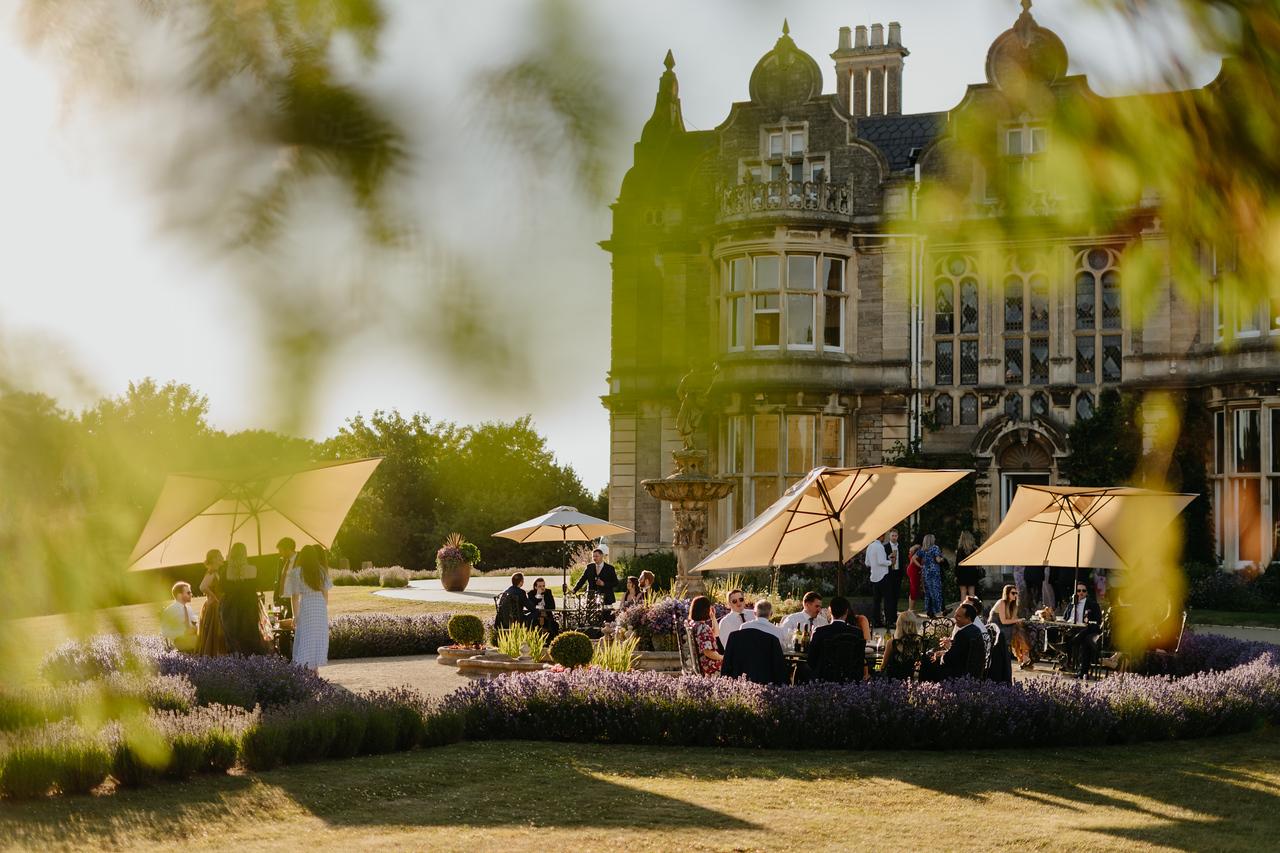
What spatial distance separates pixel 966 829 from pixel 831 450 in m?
21.6

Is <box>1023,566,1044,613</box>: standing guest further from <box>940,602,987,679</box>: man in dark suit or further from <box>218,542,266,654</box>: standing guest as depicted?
<box>218,542,266,654</box>: standing guest

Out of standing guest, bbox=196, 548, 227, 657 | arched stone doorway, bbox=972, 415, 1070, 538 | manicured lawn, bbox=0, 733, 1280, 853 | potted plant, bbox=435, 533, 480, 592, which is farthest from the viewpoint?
potted plant, bbox=435, 533, 480, 592

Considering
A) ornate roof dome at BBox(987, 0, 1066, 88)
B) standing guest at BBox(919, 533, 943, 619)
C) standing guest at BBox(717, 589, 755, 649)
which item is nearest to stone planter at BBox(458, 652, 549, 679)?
standing guest at BBox(717, 589, 755, 649)

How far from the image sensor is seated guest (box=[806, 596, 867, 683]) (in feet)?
41.8

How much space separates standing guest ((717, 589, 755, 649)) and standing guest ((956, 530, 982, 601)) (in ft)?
23.0

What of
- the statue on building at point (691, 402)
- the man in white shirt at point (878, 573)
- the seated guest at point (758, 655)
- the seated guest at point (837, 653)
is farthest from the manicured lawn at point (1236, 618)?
the seated guest at point (758, 655)

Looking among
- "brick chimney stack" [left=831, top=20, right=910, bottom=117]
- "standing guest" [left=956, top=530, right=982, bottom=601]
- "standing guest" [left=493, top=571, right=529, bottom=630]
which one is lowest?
"standing guest" [left=493, top=571, right=529, bottom=630]

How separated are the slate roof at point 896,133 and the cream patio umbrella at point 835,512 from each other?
17.6 metres

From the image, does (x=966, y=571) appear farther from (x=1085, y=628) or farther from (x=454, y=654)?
(x=454, y=654)

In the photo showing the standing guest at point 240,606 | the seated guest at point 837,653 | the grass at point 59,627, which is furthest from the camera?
the standing guest at point 240,606

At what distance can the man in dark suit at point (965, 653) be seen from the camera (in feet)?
42.6

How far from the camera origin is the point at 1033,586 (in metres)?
24.3

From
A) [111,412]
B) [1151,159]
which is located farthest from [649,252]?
[1151,159]

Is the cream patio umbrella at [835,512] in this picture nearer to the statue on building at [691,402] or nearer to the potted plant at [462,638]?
the statue on building at [691,402]
